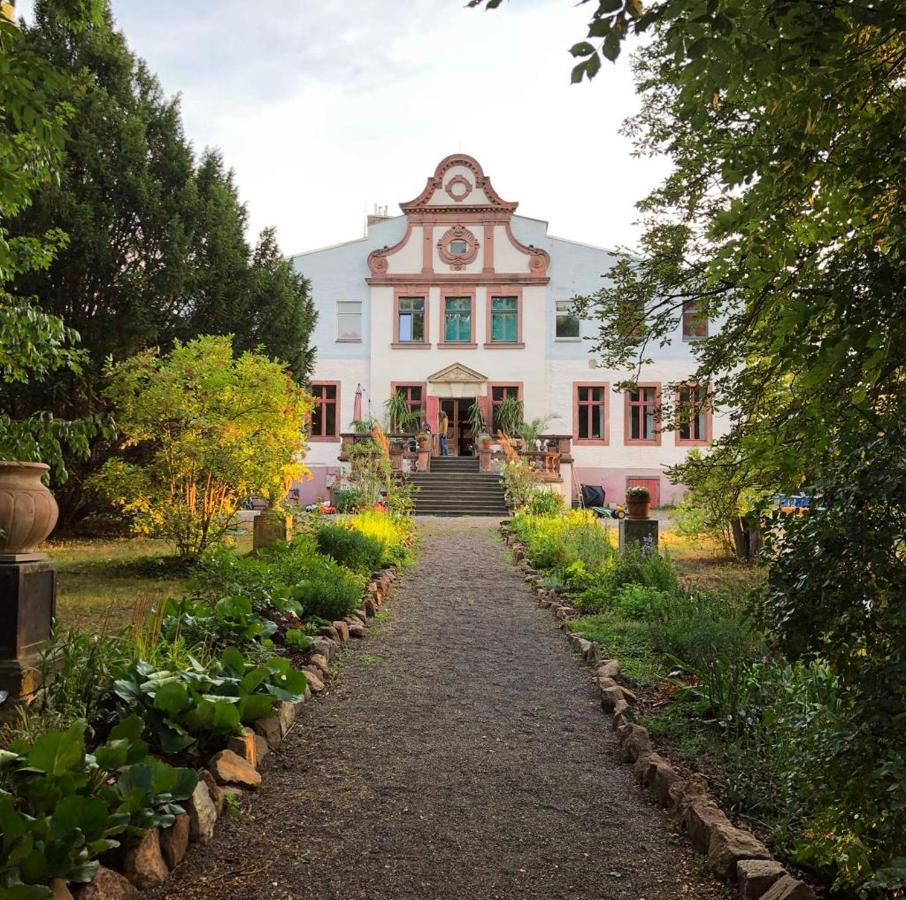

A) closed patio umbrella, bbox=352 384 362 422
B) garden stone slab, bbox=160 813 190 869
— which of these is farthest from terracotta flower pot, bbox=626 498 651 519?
closed patio umbrella, bbox=352 384 362 422

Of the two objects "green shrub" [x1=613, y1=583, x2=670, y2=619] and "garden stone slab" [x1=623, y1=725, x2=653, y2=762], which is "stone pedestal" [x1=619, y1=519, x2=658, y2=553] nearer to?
"green shrub" [x1=613, y1=583, x2=670, y2=619]

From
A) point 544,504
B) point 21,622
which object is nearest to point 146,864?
point 21,622

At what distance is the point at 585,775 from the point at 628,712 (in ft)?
2.51

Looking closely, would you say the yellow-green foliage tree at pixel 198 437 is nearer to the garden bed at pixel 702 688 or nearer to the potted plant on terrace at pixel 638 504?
the garden bed at pixel 702 688

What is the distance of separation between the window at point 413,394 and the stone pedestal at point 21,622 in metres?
22.7

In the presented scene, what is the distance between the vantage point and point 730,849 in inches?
108

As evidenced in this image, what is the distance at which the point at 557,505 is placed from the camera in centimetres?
1695

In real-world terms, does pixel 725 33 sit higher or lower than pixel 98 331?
lower

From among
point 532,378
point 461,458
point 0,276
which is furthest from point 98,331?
point 532,378

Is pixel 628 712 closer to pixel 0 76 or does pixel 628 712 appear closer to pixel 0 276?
pixel 0 76

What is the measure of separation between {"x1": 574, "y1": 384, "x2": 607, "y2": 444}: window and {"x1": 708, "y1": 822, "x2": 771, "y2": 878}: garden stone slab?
2464 centimetres

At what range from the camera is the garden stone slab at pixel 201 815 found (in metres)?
2.95

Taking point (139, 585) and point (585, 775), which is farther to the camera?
point (139, 585)

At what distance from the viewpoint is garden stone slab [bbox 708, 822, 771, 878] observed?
270cm
